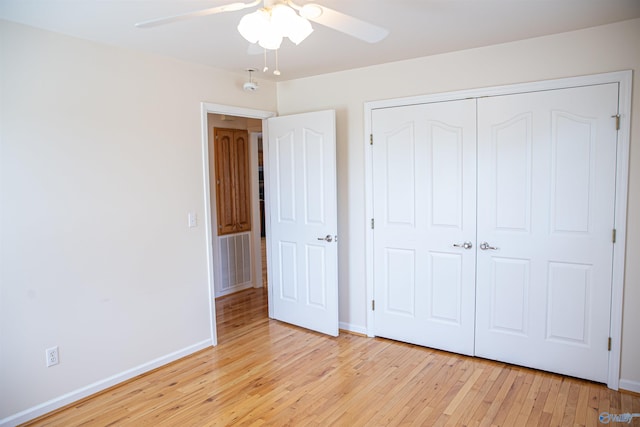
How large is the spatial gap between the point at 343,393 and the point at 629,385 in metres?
1.89

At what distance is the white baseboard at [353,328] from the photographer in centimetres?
388

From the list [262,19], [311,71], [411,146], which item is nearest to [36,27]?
[262,19]

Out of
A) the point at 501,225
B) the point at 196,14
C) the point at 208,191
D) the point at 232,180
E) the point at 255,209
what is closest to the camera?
the point at 196,14

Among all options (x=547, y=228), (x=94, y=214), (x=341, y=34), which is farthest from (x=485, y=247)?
(x=94, y=214)

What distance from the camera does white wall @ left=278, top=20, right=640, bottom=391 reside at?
2678 millimetres

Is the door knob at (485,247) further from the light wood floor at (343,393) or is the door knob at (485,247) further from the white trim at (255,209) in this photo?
the white trim at (255,209)

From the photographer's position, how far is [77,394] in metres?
2.79

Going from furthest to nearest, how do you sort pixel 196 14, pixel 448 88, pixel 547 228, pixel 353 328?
pixel 353 328 < pixel 448 88 < pixel 547 228 < pixel 196 14

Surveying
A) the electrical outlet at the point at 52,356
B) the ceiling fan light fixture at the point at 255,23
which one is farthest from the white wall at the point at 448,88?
the electrical outlet at the point at 52,356

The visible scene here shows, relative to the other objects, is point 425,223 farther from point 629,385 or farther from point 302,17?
point 302,17

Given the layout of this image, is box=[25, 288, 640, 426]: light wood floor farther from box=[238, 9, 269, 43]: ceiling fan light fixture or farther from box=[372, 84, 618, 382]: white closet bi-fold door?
box=[238, 9, 269, 43]: ceiling fan light fixture

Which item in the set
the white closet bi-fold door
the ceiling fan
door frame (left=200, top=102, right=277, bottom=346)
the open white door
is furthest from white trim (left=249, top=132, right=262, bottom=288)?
the ceiling fan

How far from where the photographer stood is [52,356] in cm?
267

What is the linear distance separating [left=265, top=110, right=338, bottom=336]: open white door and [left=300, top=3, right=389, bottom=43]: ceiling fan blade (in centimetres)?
187
